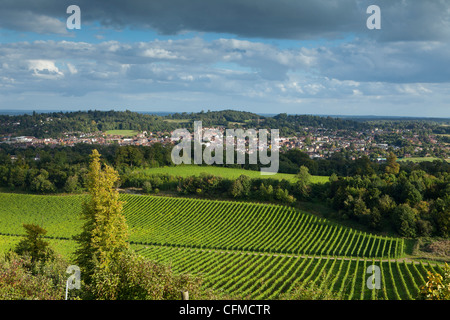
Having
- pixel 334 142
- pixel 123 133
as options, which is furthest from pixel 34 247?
pixel 123 133

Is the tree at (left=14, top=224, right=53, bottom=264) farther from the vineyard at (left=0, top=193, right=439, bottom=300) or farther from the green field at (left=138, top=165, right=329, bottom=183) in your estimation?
the green field at (left=138, top=165, right=329, bottom=183)

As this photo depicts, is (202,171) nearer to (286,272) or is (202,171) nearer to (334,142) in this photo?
(286,272)

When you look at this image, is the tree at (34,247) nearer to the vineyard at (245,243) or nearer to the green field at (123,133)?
the vineyard at (245,243)

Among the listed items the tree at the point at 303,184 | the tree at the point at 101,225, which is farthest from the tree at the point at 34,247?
the tree at the point at 303,184

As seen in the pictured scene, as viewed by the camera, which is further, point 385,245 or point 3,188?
point 3,188

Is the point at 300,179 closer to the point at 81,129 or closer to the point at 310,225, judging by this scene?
the point at 310,225

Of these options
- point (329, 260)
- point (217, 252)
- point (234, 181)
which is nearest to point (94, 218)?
point (217, 252)

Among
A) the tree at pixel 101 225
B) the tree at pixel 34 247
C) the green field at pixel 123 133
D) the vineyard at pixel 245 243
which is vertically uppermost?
the green field at pixel 123 133

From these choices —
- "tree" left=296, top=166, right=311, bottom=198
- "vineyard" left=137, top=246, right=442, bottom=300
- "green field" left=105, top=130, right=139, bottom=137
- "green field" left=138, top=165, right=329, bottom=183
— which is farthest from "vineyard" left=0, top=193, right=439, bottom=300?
"green field" left=105, top=130, right=139, bottom=137

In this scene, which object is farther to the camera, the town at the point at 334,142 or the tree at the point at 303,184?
the town at the point at 334,142
